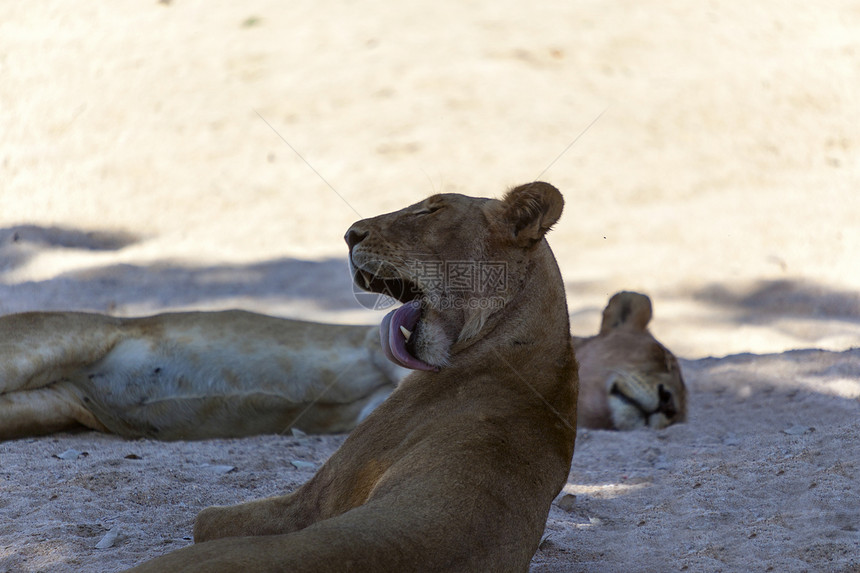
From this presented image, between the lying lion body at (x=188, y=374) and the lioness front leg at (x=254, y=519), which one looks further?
the lying lion body at (x=188, y=374)

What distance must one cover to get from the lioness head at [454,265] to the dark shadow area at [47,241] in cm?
542

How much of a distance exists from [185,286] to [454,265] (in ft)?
16.3

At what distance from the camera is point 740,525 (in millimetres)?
3305

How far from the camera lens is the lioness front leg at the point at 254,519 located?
116 inches

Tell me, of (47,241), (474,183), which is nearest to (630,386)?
(474,183)

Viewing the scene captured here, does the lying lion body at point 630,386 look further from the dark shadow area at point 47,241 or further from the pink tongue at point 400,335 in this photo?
the dark shadow area at point 47,241

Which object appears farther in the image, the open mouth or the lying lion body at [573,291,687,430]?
the lying lion body at [573,291,687,430]

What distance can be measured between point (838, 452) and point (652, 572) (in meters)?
1.31

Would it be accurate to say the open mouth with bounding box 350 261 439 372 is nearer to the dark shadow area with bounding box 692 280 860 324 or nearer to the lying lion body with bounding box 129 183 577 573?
the lying lion body with bounding box 129 183 577 573

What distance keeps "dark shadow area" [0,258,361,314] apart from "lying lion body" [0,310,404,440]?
2.24 metres

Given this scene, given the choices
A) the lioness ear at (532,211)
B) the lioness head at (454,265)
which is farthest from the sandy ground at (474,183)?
the lioness ear at (532,211)

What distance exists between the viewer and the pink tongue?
297 centimetres
